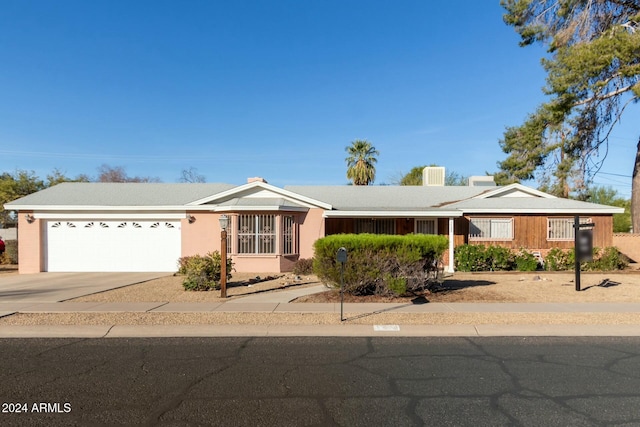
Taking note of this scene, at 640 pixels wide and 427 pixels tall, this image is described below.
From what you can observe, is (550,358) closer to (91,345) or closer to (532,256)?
(91,345)

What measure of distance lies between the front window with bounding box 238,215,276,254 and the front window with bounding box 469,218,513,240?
8950 mm

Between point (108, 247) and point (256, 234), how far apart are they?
658cm

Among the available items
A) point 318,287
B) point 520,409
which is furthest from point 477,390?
point 318,287

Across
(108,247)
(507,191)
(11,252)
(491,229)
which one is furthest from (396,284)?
(11,252)

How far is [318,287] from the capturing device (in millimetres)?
12148

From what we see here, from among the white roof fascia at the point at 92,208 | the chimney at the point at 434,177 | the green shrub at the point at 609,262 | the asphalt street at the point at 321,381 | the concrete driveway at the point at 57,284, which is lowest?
the concrete driveway at the point at 57,284

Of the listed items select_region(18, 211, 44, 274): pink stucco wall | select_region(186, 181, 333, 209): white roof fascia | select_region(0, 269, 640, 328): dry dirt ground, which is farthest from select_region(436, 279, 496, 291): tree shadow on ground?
select_region(18, 211, 44, 274): pink stucco wall

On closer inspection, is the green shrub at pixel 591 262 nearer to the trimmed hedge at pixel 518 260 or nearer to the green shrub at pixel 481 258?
the trimmed hedge at pixel 518 260

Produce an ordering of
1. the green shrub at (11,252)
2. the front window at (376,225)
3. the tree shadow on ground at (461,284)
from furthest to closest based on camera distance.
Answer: the green shrub at (11,252), the front window at (376,225), the tree shadow on ground at (461,284)

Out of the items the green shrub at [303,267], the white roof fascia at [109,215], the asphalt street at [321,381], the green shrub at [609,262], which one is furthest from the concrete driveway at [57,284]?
the green shrub at [609,262]

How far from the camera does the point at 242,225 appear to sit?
16.0 meters

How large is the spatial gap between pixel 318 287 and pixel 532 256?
10321 millimetres

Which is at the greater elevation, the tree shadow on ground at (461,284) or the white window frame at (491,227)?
the white window frame at (491,227)

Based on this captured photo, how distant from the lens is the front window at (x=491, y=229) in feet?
57.9
